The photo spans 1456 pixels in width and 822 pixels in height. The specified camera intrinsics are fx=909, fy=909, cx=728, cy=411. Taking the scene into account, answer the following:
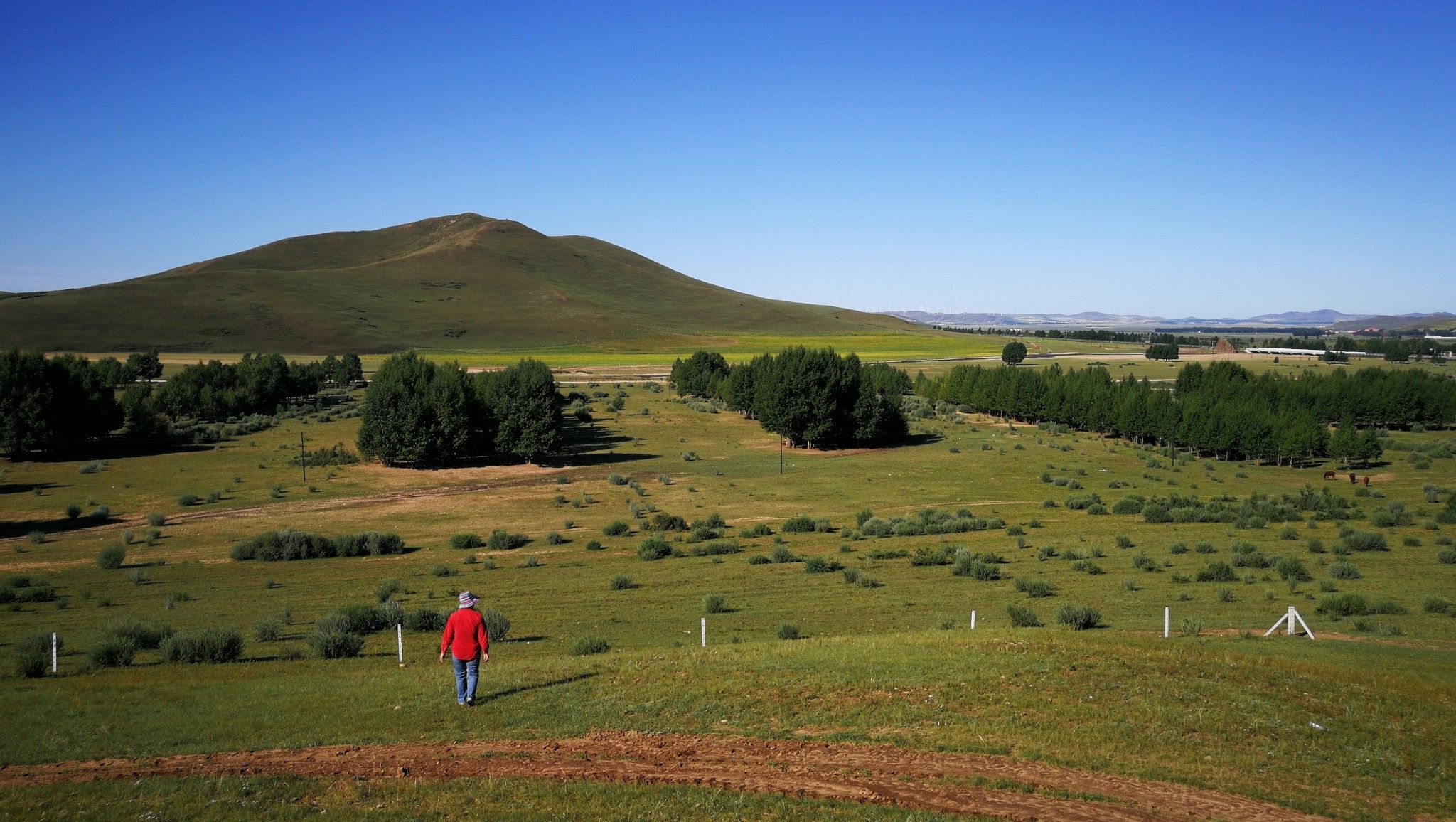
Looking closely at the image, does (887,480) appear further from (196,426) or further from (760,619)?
(196,426)

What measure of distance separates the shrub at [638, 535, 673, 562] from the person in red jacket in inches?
913

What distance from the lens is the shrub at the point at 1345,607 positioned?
25.0 m

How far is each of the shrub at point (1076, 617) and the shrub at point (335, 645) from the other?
55.7 feet

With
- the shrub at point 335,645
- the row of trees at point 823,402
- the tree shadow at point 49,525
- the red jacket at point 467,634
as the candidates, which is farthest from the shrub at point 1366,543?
the tree shadow at point 49,525

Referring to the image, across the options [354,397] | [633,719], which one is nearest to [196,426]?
[354,397]

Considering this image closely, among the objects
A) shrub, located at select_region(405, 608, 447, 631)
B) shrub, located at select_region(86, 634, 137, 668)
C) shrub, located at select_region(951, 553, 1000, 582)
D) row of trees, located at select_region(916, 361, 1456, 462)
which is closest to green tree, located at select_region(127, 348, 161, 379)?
row of trees, located at select_region(916, 361, 1456, 462)

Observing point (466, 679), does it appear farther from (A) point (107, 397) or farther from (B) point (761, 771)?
(A) point (107, 397)

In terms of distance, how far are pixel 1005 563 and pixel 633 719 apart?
80.7 ft

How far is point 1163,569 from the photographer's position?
33094 mm

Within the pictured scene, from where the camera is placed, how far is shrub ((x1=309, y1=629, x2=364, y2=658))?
20.5 m

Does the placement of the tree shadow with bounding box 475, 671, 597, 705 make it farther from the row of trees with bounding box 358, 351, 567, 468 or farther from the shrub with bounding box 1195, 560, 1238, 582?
the row of trees with bounding box 358, 351, 567, 468

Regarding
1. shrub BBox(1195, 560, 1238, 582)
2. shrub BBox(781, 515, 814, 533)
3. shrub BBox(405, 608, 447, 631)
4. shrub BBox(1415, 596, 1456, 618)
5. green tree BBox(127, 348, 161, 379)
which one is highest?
green tree BBox(127, 348, 161, 379)

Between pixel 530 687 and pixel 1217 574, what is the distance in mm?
25390

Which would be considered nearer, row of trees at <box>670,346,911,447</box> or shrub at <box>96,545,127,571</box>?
shrub at <box>96,545,127,571</box>
